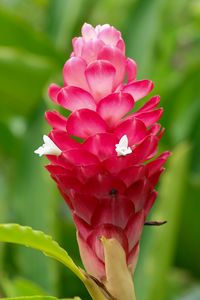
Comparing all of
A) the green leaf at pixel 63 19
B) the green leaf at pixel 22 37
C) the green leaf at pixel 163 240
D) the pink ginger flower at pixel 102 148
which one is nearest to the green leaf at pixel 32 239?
the pink ginger flower at pixel 102 148

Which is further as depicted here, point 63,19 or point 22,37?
point 63,19

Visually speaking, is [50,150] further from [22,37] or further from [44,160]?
[22,37]

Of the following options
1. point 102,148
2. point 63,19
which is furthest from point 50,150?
point 63,19

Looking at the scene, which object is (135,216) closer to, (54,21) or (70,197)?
(70,197)

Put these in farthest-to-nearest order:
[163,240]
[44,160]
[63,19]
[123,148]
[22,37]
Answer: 1. [63,19]
2. [22,37]
3. [44,160]
4. [163,240]
5. [123,148]

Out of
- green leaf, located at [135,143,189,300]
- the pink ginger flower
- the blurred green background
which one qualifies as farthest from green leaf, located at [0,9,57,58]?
the pink ginger flower

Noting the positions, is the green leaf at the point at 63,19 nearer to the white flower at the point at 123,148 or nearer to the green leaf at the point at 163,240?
the green leaf at the point at 163,240
